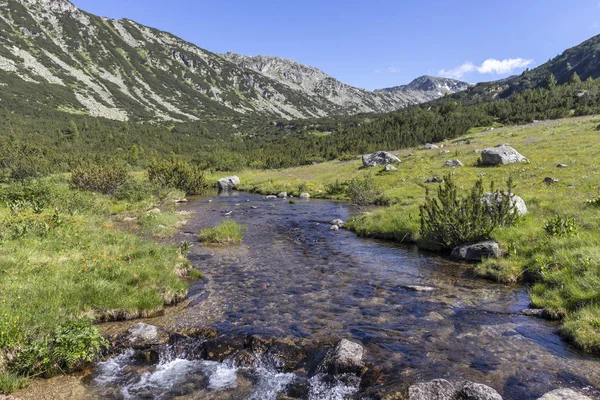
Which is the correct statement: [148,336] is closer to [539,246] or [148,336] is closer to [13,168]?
[539,246]

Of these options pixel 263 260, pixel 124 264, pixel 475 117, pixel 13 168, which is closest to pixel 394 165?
pixel 263 260

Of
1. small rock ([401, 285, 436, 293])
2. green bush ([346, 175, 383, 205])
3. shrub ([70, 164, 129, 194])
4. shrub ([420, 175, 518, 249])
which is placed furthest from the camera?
shrub ([70, 164, 129, 194])

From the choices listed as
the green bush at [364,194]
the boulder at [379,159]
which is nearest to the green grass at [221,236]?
the green bush at [364,194]

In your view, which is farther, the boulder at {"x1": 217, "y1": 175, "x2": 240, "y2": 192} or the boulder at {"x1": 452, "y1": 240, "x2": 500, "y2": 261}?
the boulder at {"x1": 217, "y1": 175, "x2": 240, "y2": 192}

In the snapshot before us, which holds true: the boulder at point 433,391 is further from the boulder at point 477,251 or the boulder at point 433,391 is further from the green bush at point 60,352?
the boulder at point 477,251

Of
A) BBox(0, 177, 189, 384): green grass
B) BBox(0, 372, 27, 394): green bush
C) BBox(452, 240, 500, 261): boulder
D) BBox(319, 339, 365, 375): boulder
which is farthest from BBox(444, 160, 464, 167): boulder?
BBox(0, 372, 27, 394): green bush

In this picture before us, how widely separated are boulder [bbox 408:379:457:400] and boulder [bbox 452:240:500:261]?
9765mm

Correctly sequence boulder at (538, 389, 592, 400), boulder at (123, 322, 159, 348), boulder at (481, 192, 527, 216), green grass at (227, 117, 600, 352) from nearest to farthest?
boulder at (538, 389, 592, 400)
boulder at (123, 322, 159, 348)
green grass at (227, 117, 600, 352)
boulder at (481, 192, 527, 216)

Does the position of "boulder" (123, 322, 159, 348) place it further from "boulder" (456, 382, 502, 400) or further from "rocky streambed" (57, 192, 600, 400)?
"boulder" (456, 382, 502, 400)

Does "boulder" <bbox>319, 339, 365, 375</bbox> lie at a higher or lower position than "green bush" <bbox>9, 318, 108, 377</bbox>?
lower

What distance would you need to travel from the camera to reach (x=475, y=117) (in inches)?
3602

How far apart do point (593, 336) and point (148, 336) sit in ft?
36.6

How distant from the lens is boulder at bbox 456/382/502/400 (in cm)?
608

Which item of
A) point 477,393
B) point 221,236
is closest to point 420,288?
point 477,393
